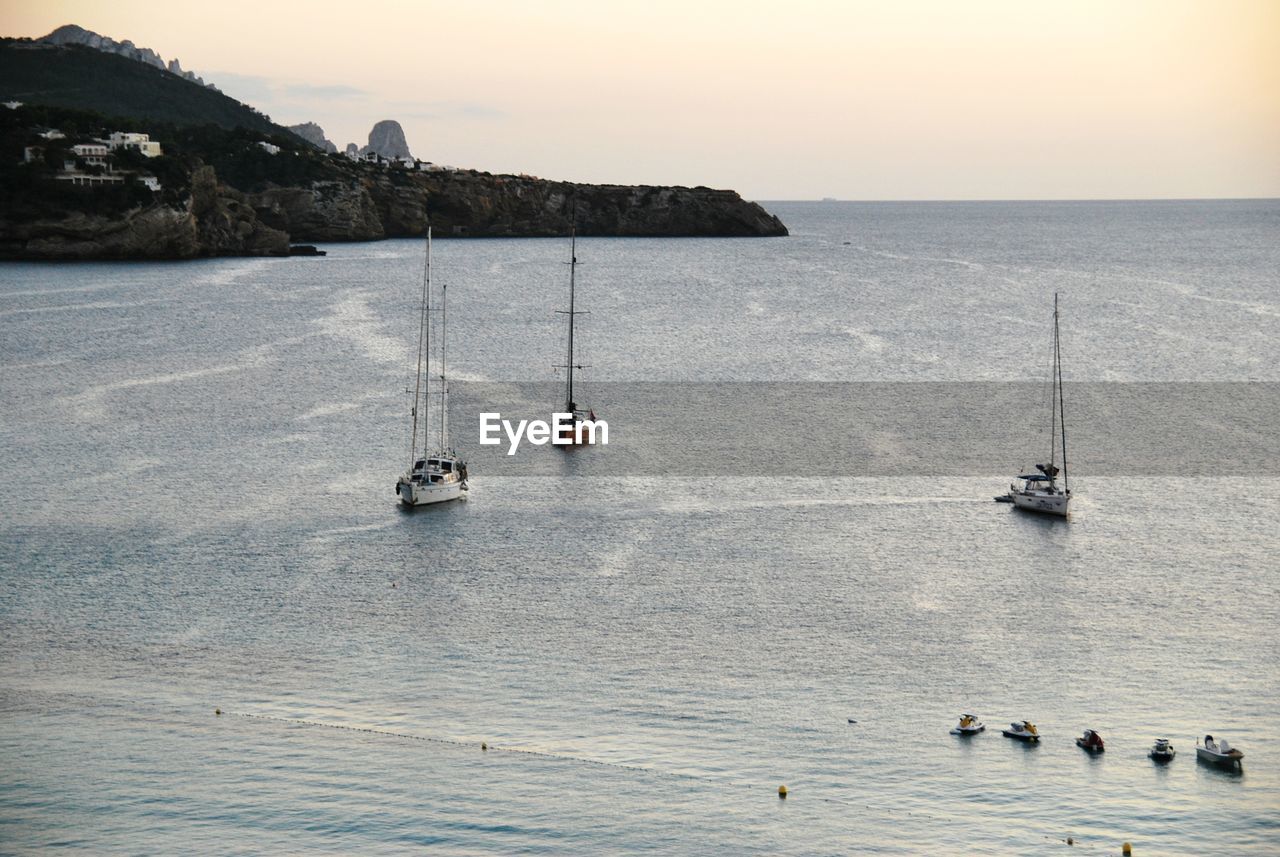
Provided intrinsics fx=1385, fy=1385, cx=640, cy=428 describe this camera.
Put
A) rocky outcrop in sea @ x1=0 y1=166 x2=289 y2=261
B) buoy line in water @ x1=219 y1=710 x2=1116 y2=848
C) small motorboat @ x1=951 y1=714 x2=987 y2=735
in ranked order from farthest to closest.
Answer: rocky outcrop in sea @ x1=0 y1=166 x2=289 y2=261 < small motorboat @ x1=951 y1=714 x2=987 y2=735 < buoy line in water @ x1=219 y1=710 x2=1116 y2=848

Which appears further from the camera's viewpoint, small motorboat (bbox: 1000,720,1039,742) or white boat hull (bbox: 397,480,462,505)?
white boat hull (bbox: 397,480,462,505)

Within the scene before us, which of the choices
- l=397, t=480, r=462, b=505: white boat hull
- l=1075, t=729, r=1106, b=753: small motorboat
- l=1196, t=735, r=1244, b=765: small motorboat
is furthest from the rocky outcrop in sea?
l=1196, t=735, r=1244, b=765: small motorboat

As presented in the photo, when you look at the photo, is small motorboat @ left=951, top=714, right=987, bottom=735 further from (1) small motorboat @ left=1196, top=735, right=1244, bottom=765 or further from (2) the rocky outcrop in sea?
(2) the rocky outcrop in sea

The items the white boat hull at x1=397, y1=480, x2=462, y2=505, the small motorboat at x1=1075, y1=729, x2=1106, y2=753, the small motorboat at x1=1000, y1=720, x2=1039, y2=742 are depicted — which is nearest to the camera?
the small motorboat at x1=1075, y1=729, x2=1106, y2=753

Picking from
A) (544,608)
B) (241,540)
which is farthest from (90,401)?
(544,608)

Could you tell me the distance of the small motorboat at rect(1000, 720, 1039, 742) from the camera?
133ft

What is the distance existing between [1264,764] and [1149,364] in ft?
251

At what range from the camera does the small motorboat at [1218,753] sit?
127ft

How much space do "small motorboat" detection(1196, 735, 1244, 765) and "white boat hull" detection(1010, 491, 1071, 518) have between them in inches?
1067

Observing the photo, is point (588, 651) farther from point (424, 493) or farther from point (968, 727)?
point (424, 493)

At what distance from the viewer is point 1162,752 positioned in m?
39.3

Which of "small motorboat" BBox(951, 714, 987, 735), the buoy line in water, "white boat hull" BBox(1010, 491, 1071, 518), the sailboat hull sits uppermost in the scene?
"white boat hull" BBox(1010, 491, 1071, 518)

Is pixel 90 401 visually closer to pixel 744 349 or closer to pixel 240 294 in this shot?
pixel 744 349

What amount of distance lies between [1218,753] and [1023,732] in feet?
17.4
